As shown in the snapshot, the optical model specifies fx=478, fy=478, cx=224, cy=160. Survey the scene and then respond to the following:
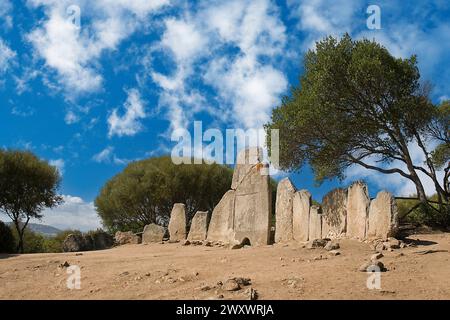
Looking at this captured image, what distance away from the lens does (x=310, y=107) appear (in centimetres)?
1805

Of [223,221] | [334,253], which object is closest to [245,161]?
[223,221]

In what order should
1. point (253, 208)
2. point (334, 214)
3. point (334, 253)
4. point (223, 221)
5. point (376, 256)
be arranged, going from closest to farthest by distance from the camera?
point (376, 256)
point (334, 253)
point (334, 214)
point (253, 208)
point (223, 221)

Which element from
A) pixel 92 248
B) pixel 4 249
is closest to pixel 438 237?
pixel 92 248

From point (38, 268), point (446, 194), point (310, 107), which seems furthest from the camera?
point (446, 194)

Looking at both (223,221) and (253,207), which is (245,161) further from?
(223,221)

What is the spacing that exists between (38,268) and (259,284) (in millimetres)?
6147

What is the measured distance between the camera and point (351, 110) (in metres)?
18.6

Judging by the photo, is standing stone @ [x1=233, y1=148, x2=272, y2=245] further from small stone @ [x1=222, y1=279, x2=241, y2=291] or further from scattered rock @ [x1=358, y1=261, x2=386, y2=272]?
small stone @ [x1=222, y1=279, x2=241, y2=291]

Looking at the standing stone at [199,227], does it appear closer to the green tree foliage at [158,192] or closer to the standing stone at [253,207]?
the standing stone at [253,207]

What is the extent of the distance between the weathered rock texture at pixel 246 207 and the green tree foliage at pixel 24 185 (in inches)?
562

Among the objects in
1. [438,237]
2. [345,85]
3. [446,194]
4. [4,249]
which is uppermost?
[345,85]

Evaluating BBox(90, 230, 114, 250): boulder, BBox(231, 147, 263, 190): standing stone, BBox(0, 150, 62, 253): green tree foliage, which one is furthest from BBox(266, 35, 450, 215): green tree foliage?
BBox(0, 150, 62, 253): green tree foliage

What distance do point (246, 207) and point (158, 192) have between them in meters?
16.4
